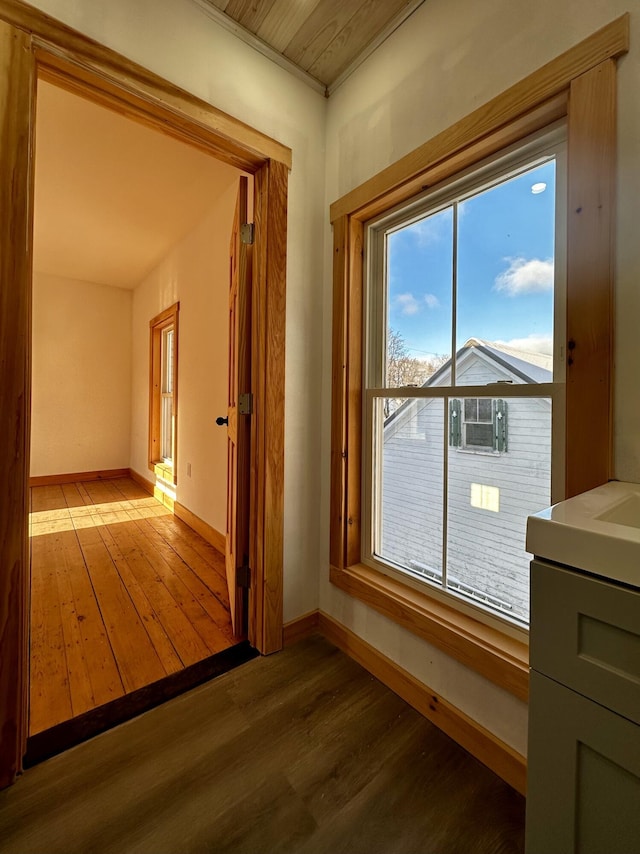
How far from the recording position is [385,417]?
1.66 meters

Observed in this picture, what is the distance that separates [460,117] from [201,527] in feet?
9.64

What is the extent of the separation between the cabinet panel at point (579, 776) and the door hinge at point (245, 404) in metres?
1.35

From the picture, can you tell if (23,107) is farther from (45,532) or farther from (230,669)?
(45,532)

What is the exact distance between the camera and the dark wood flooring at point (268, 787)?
3.15ft

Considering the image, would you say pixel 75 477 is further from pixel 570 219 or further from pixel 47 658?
pixel 570 219

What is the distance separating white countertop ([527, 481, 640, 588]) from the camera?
1.74 feet

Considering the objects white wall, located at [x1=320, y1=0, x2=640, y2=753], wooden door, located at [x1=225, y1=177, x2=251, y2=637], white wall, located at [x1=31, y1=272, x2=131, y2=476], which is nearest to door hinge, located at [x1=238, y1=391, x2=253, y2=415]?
wooden door, located at [x1=225, y1=177, x2=251, y2=637]

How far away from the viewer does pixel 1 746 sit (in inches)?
42.4

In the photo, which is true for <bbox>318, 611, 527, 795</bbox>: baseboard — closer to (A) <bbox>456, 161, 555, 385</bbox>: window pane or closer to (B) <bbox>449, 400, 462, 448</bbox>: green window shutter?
(B) <bbox>449, 400, 462, 448</bbox>: green window shutter

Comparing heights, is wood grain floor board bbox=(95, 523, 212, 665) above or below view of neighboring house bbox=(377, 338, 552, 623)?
below

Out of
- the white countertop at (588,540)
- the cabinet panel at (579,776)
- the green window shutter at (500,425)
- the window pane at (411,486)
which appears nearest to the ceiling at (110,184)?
the window pane at (411,486)

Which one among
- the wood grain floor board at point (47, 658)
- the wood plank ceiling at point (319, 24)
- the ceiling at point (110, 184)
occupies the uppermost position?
the ceiling at point (110, 184)

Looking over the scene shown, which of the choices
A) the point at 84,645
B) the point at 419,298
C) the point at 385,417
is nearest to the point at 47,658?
the point at 84,645

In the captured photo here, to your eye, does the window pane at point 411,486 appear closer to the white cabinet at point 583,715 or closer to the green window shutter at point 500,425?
the green window shutter at point 500,425
